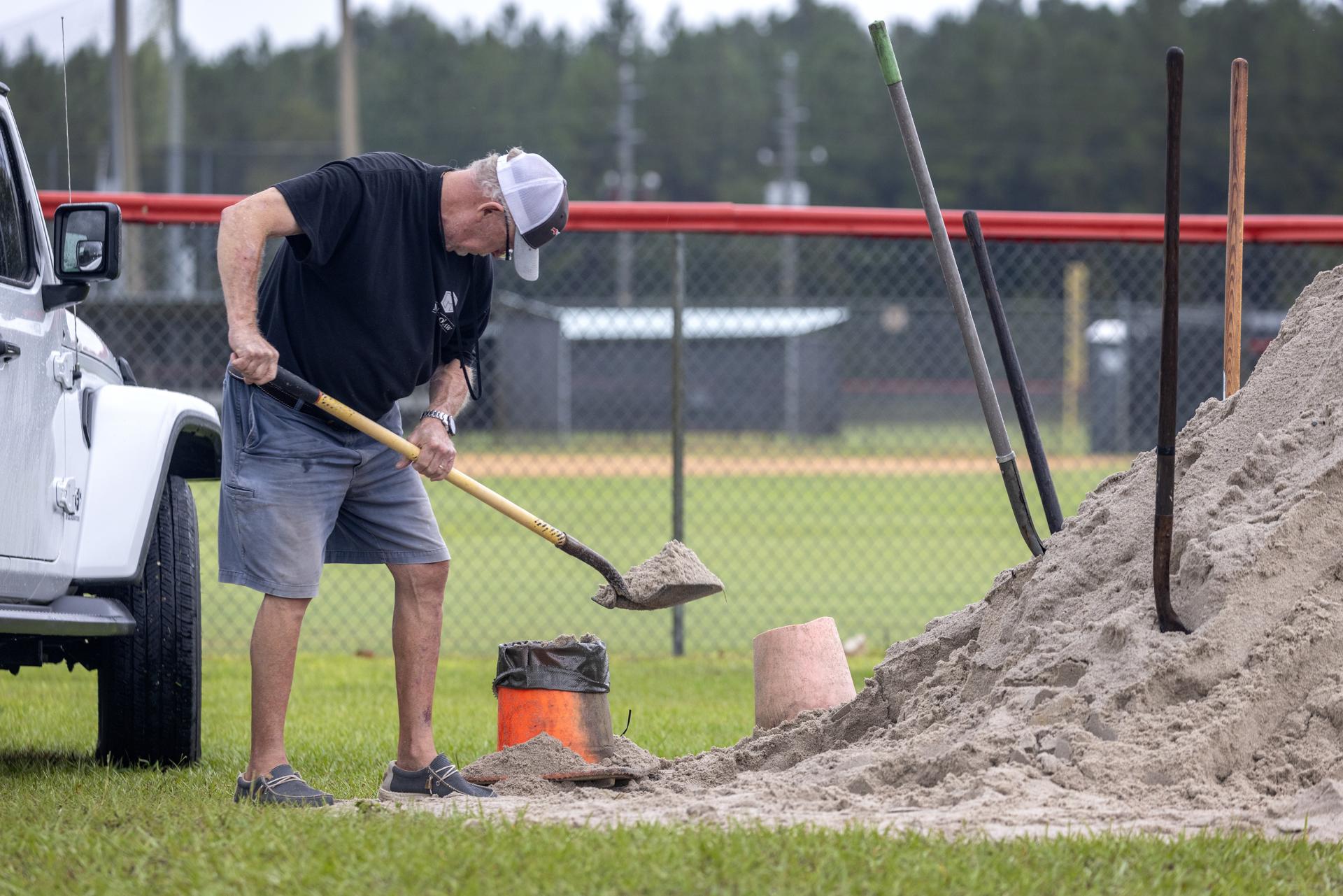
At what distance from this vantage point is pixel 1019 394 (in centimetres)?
A: 462

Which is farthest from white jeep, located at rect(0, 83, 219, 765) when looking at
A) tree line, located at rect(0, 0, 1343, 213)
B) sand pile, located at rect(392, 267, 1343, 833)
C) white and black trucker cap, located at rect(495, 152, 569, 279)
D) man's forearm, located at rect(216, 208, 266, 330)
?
tree line, located at rect(0, 0, 1343, 213)

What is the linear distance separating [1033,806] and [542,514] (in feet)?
39.7

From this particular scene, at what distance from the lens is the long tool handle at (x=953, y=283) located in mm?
4430

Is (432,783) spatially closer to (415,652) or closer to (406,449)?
(415,652)

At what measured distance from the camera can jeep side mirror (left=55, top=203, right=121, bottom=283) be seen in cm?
440

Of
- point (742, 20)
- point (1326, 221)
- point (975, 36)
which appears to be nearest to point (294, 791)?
point (1326, 221)

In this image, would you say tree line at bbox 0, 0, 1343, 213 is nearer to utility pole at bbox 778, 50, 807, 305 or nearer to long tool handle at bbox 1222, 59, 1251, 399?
utility pole at bbox 778, 50, 807, 305

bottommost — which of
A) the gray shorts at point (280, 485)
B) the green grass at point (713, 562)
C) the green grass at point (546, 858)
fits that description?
the green grass at point (713, 562)

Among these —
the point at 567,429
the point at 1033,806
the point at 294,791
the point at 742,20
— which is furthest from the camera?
the point at 742,20

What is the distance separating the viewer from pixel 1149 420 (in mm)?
15711

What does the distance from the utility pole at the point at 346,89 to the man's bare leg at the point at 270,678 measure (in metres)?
22.9

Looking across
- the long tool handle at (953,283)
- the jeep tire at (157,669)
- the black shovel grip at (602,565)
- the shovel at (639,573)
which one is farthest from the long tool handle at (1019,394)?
the jeep tire at (157,669)

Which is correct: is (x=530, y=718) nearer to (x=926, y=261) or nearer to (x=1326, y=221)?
(x=1326, y=221)

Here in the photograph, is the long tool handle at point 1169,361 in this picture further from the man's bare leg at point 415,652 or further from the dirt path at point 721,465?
the dirt path at point 721,465
